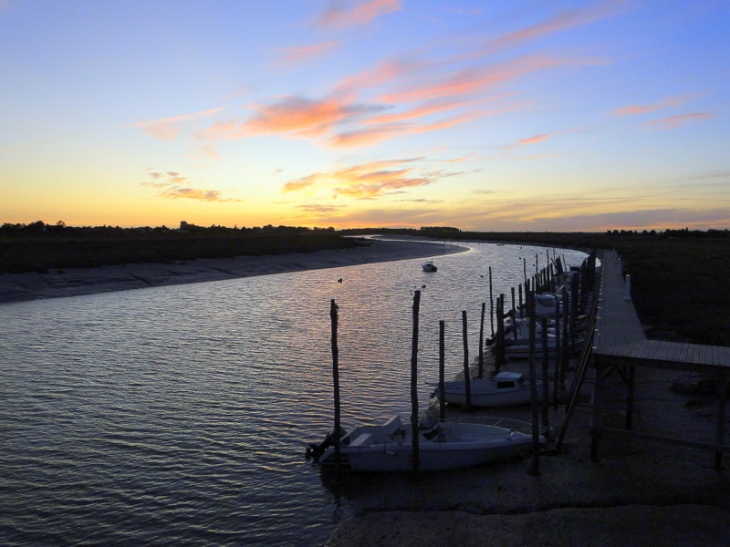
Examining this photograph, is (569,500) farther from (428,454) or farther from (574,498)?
(428,454)

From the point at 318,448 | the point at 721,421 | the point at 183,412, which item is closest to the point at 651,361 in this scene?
the point at 721,421

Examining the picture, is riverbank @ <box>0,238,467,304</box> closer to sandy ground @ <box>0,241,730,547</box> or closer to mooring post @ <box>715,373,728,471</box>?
sandy ground @ <box>0,241,730,547</box>

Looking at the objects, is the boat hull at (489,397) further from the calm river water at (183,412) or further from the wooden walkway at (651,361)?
the wooden walkway at (651,361)

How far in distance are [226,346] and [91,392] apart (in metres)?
9.33

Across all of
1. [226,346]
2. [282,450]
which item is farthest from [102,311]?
[282,450]

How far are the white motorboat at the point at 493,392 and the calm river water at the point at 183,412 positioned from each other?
1565 mm

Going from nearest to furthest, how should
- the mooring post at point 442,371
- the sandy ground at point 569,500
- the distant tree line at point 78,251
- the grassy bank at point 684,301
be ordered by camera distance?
the sandy ground at point 569,500
the mooring post at point 442,371
the grassy bank at point 684,301
the distant tree line at point 78,251

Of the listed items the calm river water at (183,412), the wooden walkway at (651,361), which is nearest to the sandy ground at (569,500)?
the wooden walkway at (651,361)

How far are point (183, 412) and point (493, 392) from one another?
10.8 m

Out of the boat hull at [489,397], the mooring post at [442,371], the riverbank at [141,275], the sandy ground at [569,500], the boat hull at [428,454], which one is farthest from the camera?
the riverbank at [141,275]

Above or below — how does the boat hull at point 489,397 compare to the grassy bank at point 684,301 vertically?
below

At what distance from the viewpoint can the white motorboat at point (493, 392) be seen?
19.6 meters

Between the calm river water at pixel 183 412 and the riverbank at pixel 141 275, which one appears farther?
the riverbank at pixel 141 275

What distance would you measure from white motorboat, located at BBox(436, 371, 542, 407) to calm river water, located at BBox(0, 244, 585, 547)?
5.13 ft
